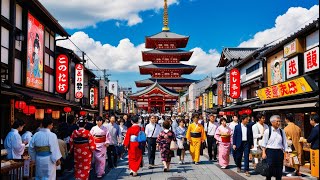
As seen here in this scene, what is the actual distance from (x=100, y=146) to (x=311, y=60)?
8404 mm

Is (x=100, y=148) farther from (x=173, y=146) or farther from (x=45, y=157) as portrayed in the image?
(x=45, y=157)

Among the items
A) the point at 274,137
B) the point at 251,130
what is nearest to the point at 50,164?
the point at 274,137

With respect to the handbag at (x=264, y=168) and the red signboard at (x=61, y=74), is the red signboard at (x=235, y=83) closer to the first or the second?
the red signboard at (x=61, y=74)

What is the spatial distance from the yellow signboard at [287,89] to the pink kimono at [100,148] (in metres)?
7.89

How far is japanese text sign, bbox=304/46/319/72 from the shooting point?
1260cm

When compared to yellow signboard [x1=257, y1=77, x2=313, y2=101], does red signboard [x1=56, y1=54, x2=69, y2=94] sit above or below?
above

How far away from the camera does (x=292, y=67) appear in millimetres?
15484

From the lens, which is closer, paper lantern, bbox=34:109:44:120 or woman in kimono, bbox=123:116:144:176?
woman in kimono, bbox=123:116:144:176

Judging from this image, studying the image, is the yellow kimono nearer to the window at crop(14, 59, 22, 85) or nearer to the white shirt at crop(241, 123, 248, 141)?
the white shirt at crop(241, 123, 248, 141)

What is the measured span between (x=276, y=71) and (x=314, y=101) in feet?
22.6

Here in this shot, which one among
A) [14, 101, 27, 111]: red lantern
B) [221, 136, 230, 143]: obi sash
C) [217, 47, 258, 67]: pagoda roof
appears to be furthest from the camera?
[217, 47, 258, 67]: pagoda roof

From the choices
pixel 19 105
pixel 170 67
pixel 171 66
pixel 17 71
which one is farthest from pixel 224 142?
pixel 171 66

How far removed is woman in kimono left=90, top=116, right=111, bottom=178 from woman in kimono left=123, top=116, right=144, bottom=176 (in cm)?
68

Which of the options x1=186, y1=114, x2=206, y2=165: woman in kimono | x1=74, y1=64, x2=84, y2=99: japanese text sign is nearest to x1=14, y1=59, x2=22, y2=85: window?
x1=186, y1=114, x2=206, y2=165: woman in kimono
